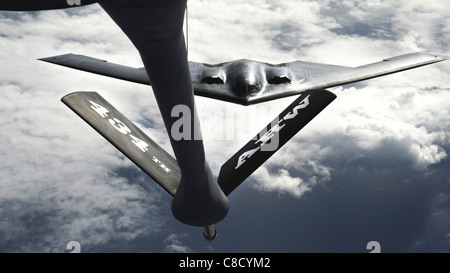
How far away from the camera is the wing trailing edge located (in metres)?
13.0

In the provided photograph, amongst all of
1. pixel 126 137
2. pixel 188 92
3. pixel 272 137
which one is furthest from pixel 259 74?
pixel 188 92

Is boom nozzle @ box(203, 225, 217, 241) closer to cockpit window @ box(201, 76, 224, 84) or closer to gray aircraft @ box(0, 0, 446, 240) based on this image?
gray aircraft @ box(0, 0, 446, 240)

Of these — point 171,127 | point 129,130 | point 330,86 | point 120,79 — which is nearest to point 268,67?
Answer: point 330,86

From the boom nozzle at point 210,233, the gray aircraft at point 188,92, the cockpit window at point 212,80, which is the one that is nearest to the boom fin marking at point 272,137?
the gray aircraft at point 188,92

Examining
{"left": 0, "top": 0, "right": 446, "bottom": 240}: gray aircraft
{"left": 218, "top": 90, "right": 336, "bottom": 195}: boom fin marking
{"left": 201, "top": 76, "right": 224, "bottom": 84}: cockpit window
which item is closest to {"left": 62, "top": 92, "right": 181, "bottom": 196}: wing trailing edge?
{"left": 0, "top": 0, "right": 446, "bottom": 240}: gray aircraft

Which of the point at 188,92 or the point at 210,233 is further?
the point at 210,233

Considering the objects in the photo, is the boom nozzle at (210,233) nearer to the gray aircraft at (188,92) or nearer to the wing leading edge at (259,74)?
the gray aircraft at (188,92)

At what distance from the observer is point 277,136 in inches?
521

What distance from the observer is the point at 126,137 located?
13.6 meters

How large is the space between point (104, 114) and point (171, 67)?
6.09 metres

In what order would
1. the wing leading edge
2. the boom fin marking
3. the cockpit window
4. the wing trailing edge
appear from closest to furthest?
the boom fin marking, the wing trailing edge, the wing leading edge, the cockpit window

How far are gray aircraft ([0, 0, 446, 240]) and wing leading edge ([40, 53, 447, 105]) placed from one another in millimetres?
49

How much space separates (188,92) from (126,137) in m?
5.17

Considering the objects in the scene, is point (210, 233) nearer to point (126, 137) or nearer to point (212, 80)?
point (126, 137)
